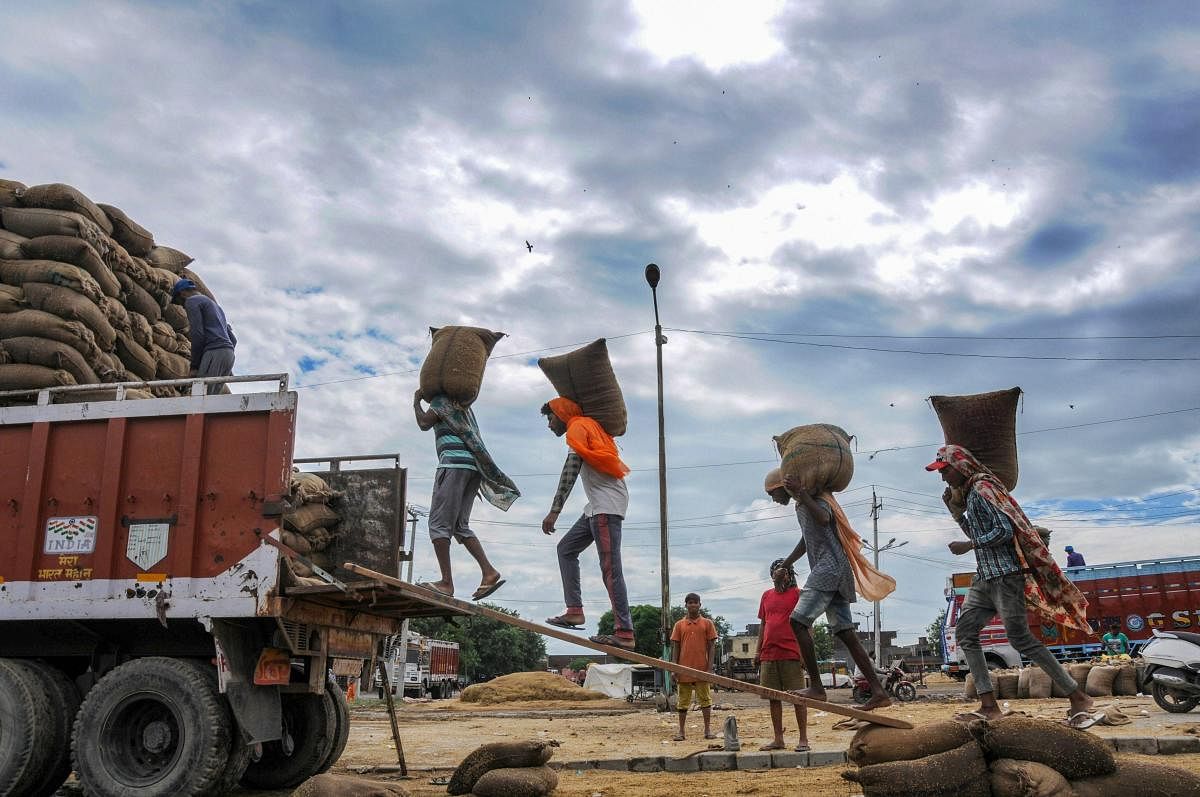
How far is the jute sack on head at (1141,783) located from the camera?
4.27m

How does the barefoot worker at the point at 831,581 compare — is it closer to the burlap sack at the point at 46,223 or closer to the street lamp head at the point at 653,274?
the street lamp head at the point at 653,274

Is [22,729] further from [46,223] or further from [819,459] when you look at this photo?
[819,459]

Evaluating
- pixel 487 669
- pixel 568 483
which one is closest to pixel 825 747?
pixel 568 483

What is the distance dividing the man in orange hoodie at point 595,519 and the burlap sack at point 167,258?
15.9 ft

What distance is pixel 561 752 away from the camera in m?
9.30

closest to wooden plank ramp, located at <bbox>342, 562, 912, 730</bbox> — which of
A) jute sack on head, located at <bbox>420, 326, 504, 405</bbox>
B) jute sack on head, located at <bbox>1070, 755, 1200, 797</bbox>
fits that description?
jute sack on head, located at <bbox>1070, 755, 1200, 797</bbox>

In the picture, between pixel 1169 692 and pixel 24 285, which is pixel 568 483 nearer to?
pixel 24 285

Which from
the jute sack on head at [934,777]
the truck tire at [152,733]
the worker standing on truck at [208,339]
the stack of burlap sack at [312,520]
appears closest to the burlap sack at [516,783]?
the truck tire at [152,733]

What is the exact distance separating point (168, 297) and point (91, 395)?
69.0 inches

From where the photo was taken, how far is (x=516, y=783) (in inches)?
232

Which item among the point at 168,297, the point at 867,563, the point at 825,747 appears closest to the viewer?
the point at 867,563

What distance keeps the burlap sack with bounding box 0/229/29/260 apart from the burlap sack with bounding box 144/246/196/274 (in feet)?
3.72

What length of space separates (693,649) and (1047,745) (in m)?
5.64

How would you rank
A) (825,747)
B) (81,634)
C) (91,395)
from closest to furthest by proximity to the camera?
→ (81,634) → (91,395) → (825,747)
